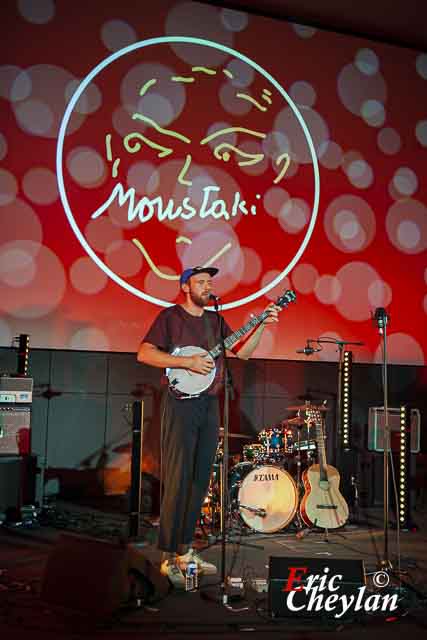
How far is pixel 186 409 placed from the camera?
401cm

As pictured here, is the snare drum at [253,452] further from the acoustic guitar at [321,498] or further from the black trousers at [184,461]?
the black trousers at [184,461]

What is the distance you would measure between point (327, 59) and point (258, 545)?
5.07 m

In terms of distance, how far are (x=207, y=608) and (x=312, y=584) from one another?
61 centimetres

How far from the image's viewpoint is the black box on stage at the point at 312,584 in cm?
319

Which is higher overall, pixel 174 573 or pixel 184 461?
pixel 184 461

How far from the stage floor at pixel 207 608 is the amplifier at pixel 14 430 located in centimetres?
74

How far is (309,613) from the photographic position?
324 centimetres

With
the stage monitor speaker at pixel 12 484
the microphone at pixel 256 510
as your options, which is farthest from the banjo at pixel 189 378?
the stage monitor speaker at pixel 12 484

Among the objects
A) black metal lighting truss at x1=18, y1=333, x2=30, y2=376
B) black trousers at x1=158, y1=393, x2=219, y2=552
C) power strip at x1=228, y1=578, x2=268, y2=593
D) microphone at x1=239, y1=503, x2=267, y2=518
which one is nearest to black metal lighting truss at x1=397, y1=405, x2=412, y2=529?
Result: microphone at x1=239, y1=503, x2=267, y2=518

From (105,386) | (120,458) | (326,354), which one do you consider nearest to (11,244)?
(105,386)

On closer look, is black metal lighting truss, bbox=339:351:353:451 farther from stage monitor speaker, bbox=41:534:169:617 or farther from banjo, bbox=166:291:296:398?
stage monitor speaker, bbox=41:534:169:617

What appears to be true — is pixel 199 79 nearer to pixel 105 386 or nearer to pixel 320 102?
pixel 320 102

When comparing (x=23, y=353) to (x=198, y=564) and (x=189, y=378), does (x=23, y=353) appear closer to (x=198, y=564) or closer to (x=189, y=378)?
(x=189, y=378)

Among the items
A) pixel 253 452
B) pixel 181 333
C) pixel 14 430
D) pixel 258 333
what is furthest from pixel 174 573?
pixel 14 430
